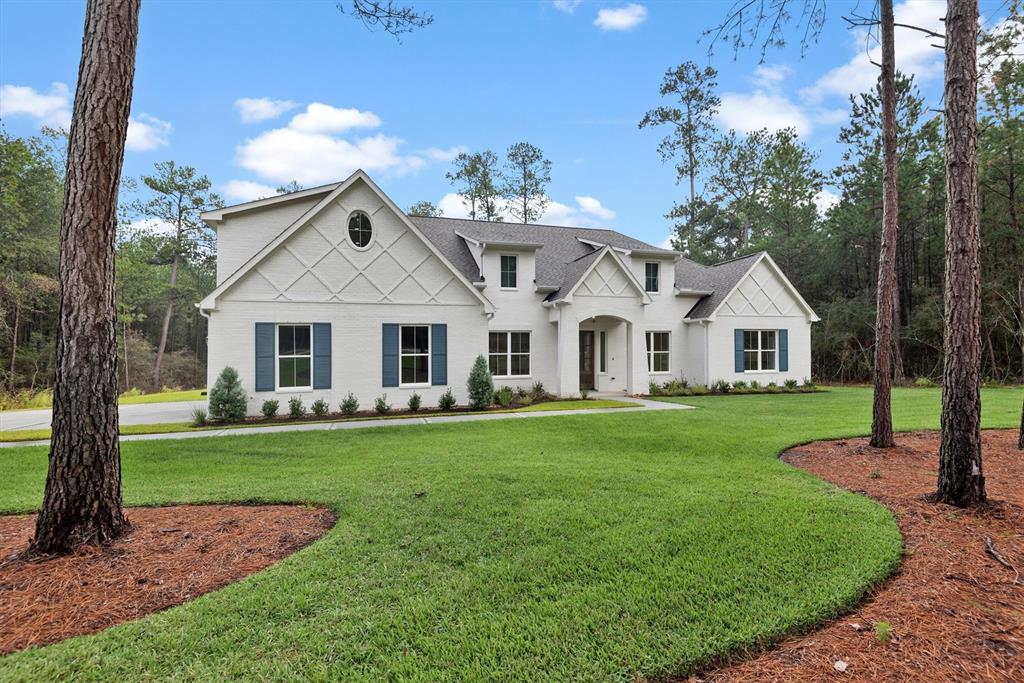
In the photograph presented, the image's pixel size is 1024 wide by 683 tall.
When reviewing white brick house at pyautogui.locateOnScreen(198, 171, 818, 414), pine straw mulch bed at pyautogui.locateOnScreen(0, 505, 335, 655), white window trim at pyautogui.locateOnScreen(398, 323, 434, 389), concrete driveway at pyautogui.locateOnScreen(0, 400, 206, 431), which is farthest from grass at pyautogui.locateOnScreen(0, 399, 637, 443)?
pine straw mulch bed at pyautogui.locateOnScreen(0, 505, 335, 655)

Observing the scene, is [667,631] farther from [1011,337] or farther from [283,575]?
[1011,337]

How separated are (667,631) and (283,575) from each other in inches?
101

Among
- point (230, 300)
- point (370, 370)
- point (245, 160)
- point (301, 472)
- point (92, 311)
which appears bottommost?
point (301, 472)

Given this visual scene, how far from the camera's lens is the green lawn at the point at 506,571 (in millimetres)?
2416

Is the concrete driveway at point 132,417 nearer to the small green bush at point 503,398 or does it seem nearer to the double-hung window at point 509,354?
the small green bush at point 503,398

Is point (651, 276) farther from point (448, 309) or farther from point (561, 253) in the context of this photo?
point (448, 309)

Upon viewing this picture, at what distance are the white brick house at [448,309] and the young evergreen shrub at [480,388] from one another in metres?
0.36

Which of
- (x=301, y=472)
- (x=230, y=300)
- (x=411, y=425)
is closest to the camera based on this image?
(x=301, y=472)

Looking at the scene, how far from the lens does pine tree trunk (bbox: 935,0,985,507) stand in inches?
187

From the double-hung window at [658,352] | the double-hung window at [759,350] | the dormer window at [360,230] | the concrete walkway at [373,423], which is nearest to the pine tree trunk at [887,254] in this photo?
the concrete walkway at [373,423]

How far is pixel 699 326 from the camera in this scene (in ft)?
58.3

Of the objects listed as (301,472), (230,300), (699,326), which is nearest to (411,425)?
(301,472)

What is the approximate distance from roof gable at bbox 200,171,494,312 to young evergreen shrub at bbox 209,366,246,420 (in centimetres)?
173

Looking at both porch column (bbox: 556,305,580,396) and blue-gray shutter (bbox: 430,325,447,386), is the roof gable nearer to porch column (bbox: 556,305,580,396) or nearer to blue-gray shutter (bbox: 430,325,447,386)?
blue-gray shutter (bbox: 430,325,447,386)
